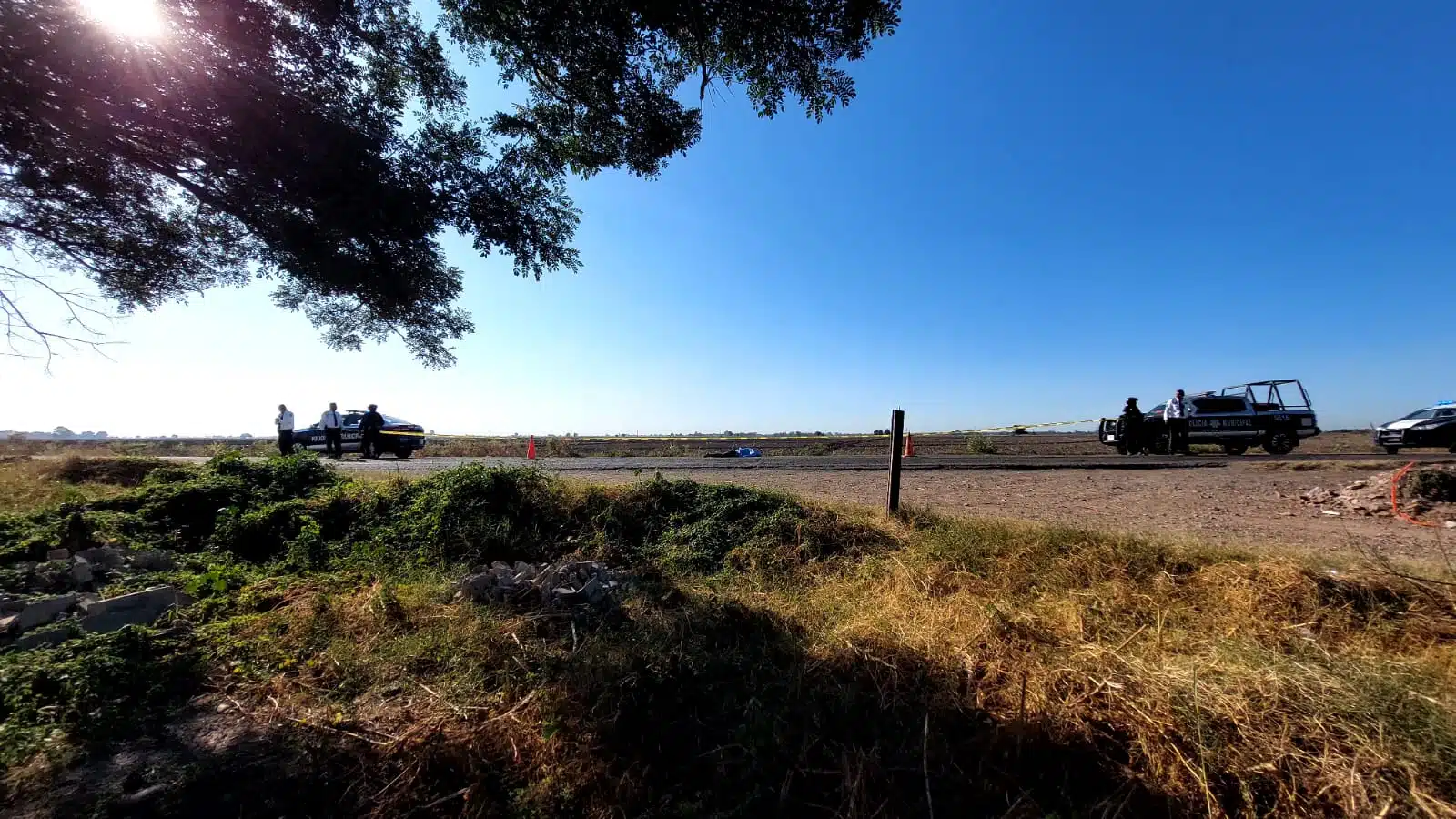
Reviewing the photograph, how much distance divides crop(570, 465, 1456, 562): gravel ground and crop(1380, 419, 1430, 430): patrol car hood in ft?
38.4

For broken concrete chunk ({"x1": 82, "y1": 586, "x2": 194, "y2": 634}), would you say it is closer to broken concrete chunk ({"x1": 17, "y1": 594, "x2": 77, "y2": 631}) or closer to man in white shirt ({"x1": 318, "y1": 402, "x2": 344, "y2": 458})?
broken concrete chunk ({"x1": 17, "y1": 594, "x2": 77, "y2": 631})

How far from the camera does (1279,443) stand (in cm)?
1814

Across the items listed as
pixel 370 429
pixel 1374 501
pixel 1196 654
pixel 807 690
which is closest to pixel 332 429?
pixel 370 429

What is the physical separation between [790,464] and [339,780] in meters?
13.2

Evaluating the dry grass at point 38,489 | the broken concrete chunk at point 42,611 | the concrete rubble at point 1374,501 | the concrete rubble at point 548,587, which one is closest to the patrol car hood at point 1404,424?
the concrete rubble at point 1374,501

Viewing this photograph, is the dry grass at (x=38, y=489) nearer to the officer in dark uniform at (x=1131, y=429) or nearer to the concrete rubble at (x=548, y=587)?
the concrete rubble at (x=548, y=587)

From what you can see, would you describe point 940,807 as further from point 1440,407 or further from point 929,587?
point 1440,407

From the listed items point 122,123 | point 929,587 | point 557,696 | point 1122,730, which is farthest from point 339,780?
point 122,123

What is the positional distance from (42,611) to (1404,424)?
32.0 m

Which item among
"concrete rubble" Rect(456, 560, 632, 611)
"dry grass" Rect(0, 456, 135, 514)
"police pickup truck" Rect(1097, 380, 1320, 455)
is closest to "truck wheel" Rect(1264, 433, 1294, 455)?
"police pickup truck" Rect(1097, 380, 1320, 455)

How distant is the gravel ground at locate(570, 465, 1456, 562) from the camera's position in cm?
590

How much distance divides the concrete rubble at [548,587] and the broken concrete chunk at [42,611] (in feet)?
8.66

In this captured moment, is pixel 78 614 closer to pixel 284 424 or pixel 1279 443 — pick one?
pixel 284 424

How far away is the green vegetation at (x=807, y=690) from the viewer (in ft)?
7.64
